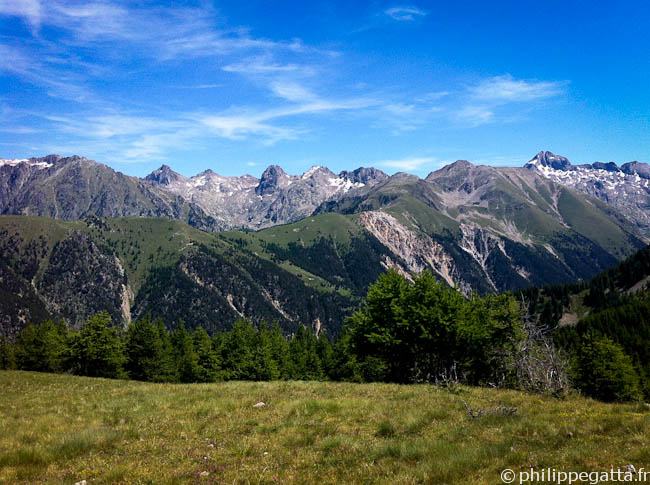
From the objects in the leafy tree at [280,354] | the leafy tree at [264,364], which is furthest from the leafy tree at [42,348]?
the leafy tree at [280,354]

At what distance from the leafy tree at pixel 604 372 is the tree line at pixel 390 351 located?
0.16 m

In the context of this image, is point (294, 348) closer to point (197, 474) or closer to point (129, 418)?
point (129, 418)

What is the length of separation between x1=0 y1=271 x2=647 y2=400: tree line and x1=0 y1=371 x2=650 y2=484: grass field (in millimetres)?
8888

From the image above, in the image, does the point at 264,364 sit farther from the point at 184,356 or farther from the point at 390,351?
the point at 390,351

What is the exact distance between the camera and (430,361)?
36.9m

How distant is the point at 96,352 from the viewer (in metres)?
68.9

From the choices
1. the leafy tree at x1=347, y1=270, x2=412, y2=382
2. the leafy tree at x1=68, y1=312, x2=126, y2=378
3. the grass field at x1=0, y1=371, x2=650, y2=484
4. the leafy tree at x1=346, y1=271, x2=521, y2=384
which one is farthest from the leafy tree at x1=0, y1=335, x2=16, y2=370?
the leafy tree at x1=346, y1=271, x2=521, y2=384

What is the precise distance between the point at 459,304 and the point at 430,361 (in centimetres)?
609

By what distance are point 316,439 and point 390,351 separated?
24585 mm

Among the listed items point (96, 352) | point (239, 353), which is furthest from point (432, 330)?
point (96, 352)

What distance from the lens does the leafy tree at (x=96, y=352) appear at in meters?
69.3

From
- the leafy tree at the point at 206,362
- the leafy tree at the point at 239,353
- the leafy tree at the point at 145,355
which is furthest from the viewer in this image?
the leafy tree at the point at 206,362

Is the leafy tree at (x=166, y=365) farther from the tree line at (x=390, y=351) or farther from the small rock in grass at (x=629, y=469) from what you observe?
the small rock in grass at (x=629, y=469)

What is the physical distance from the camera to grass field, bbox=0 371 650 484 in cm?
982
